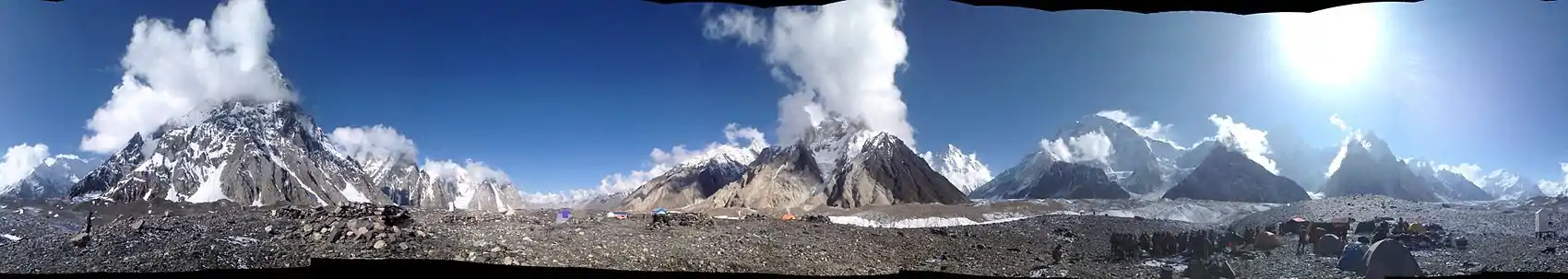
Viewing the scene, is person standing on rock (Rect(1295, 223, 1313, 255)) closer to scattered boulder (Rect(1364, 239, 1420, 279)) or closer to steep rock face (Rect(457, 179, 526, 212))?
scattered boulder (Rect(1364, 239, 1420, 279))

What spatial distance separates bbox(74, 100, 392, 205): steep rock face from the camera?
17.2ft

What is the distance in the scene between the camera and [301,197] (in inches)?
256

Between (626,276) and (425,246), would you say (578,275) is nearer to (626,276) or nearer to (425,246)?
(626,276)

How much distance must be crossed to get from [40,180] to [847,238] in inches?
221

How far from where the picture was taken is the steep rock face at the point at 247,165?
5.25m

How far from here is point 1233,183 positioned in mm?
6055

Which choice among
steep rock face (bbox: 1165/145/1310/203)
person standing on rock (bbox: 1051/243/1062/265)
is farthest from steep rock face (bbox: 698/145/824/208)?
person standing on rock (bbox: 1051/243/1062/265)

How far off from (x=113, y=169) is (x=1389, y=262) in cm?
823

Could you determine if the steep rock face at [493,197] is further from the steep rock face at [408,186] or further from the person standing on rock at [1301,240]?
the person standing on rock at [1301,240]

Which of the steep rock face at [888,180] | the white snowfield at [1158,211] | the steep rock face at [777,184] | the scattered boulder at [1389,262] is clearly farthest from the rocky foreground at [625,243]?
the steep rock face at [777,184]

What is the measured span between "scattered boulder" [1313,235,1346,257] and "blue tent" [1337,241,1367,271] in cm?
4

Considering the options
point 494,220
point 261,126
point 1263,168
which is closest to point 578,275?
point 494,220

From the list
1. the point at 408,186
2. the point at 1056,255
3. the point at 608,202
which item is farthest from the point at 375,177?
the point at 608,202

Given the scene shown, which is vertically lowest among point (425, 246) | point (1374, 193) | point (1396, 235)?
point (425, 246)
